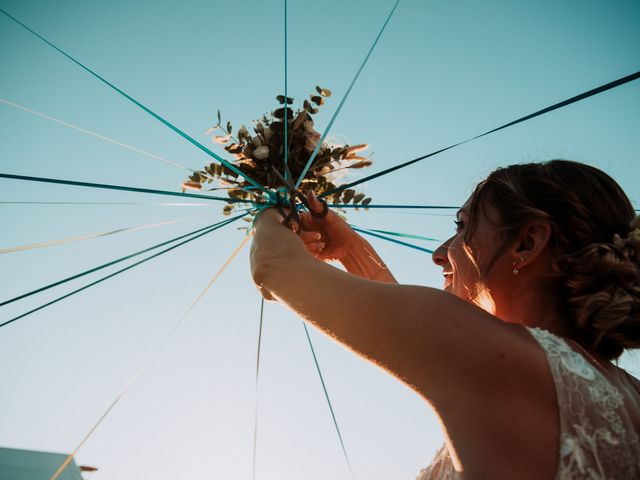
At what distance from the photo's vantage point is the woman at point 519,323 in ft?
3.89

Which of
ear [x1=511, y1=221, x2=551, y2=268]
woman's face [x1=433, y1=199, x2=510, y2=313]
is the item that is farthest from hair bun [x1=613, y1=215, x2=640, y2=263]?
woman's face [x1=433, y1=199, x2=510, y2=313]

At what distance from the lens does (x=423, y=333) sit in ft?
3.95

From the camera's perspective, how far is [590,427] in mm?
1237

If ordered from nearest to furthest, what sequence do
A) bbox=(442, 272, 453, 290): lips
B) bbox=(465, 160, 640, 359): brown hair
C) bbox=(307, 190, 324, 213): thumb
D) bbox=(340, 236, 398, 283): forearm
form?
bbox=(465, 160, 640, 359): brown hair → bbox=(307, 190, 324, 213): thumb → bbox=(442, 272, 453, 290): lips → bbox=(340, 236, 398, 283): forearm

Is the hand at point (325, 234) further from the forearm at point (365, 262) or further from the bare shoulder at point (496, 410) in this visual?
the bare shoulder at point (496, 410)

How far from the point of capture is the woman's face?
1.78m

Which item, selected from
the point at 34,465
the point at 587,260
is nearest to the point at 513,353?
the point at 587,260

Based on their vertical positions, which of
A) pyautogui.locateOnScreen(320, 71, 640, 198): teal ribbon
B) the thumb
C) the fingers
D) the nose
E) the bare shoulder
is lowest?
the bare shoulder

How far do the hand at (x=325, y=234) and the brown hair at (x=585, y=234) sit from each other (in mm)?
816

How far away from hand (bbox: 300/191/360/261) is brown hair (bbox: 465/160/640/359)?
816mm

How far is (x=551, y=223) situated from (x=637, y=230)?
0.33m

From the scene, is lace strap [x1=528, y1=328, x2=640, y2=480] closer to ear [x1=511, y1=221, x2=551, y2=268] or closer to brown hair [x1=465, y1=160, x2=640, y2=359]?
brown hair [x1=465, y1=160, x2=640, y2=359]

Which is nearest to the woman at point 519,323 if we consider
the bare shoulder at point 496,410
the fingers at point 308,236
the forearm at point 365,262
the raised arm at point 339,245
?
the bare shoulder at point 496,410

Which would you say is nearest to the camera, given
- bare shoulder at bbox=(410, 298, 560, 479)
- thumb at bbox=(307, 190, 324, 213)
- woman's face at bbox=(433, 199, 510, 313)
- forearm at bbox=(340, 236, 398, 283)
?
bare shoulder at bbox=(410, 298, 560, 479)
